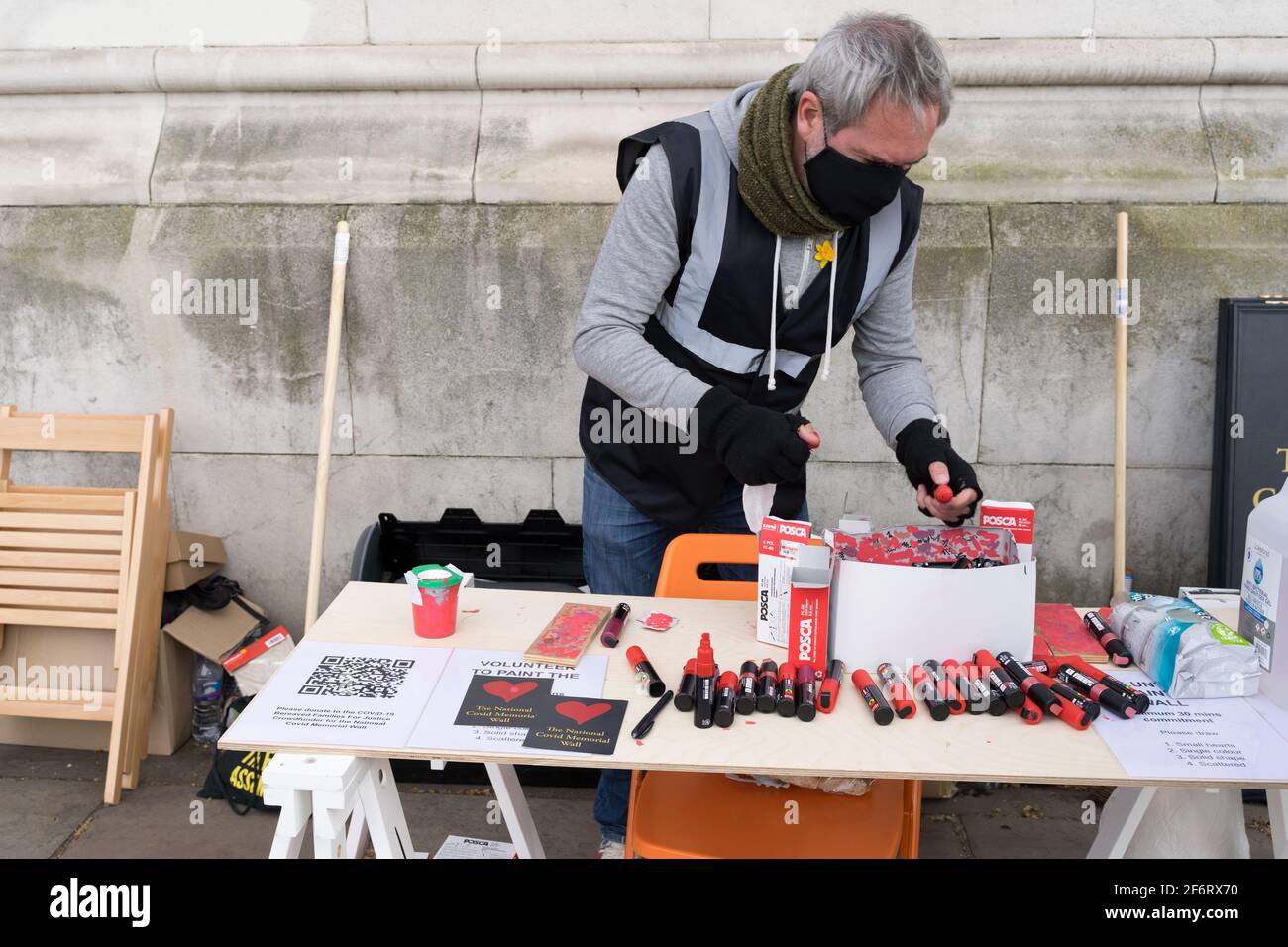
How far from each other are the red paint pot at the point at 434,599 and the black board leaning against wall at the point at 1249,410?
265cm

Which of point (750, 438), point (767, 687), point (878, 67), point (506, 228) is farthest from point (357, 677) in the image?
point (506, 228)

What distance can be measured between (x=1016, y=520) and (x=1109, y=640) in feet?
1.03

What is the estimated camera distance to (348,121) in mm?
3695

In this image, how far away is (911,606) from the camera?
1876 millimetres

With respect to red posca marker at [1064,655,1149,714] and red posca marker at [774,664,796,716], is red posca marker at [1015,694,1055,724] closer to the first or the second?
red posca marker at [1064,655,1149,714]

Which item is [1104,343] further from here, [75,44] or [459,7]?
[75,44]

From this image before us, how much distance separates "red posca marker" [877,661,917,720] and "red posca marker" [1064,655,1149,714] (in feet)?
1.16

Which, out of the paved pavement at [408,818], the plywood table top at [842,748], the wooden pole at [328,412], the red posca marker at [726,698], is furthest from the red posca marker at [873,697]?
the wooden pole at [328,412]

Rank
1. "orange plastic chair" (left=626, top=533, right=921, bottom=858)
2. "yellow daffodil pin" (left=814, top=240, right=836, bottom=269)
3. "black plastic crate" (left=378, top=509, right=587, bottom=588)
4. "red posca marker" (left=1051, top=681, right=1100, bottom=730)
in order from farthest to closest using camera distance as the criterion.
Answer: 1. "black plastic crate" (left=378, top=509, right=587, bottom=588)
2. "yellow daffodil pin" (left=814, top=240, right=836, bottom=269)
3. "orange plastic chair" (left=626, top=533, right=921, bottom=858)
4. "red posca marker" (left=1051, top=681, right=1100, bottom=730)

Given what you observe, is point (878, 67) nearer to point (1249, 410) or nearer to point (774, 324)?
point (774, 324)

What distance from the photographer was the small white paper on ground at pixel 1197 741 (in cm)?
163

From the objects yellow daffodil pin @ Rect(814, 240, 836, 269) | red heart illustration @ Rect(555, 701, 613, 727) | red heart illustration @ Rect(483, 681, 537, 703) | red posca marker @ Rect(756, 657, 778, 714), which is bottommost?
red heart illustration @ Rect(555, 701, 613, 727)

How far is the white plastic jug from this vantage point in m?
1.78

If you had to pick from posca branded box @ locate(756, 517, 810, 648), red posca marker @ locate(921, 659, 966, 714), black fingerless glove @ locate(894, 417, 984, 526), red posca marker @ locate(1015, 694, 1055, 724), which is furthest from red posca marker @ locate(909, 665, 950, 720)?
black fingerless glove @ locate(894, 417, 984, 526)
